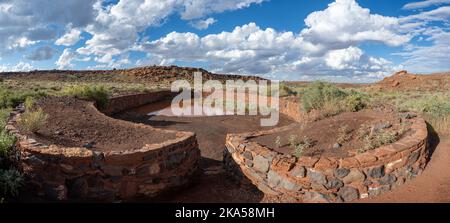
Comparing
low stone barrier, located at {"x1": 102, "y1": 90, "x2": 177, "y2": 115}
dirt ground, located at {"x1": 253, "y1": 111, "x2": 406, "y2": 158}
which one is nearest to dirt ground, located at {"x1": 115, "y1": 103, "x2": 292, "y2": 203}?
low stone barrier, located at {"x1": 102, "y1": 90, "x2": 177, "y2": 115}

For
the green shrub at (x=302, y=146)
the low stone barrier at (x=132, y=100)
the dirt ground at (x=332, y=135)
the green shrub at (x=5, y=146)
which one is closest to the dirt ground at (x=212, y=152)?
the low stone barrier at (x=132, y=100)

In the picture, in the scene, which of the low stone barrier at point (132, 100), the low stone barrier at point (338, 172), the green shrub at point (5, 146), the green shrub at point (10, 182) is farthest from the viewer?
the low stone barrier at point (132, 100)

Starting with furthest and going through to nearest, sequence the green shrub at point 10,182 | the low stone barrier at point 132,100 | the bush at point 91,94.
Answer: the low stone barrier at point 132,100 → the bush at point 91,94 → the green shrub at point 10,182

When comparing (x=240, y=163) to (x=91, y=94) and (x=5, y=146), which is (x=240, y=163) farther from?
(x=91, y=94)

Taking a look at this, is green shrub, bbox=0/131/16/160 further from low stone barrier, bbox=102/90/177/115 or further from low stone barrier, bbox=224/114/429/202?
low stone barrier, bbox=102/90/177/115

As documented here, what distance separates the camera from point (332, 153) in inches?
249

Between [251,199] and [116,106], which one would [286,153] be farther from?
[116,106]

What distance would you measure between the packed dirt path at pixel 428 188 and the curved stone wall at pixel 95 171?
3.61 metres

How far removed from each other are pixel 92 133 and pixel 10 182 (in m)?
3.05

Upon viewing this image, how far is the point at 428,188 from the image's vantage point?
19.2 feet

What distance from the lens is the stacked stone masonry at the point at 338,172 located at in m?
5.72

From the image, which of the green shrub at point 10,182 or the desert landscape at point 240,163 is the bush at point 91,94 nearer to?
the desert landscape at point 240,163

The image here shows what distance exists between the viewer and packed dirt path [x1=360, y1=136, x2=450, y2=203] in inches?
220

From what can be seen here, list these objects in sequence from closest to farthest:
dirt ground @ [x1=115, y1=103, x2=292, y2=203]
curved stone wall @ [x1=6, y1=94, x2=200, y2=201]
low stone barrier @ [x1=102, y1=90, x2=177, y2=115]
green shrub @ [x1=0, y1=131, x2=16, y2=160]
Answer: curved stone wall @ [x1=6, y1=94, x2=200, y2=201] → green shrub @ [x1=0, y1=131, x2=16, y2=160] → dirt ground @ [x1=115, y1=103, x2=292, y2=203] → low stone barrier @ [x1=102, y1=90, x2=177, y2=115]
